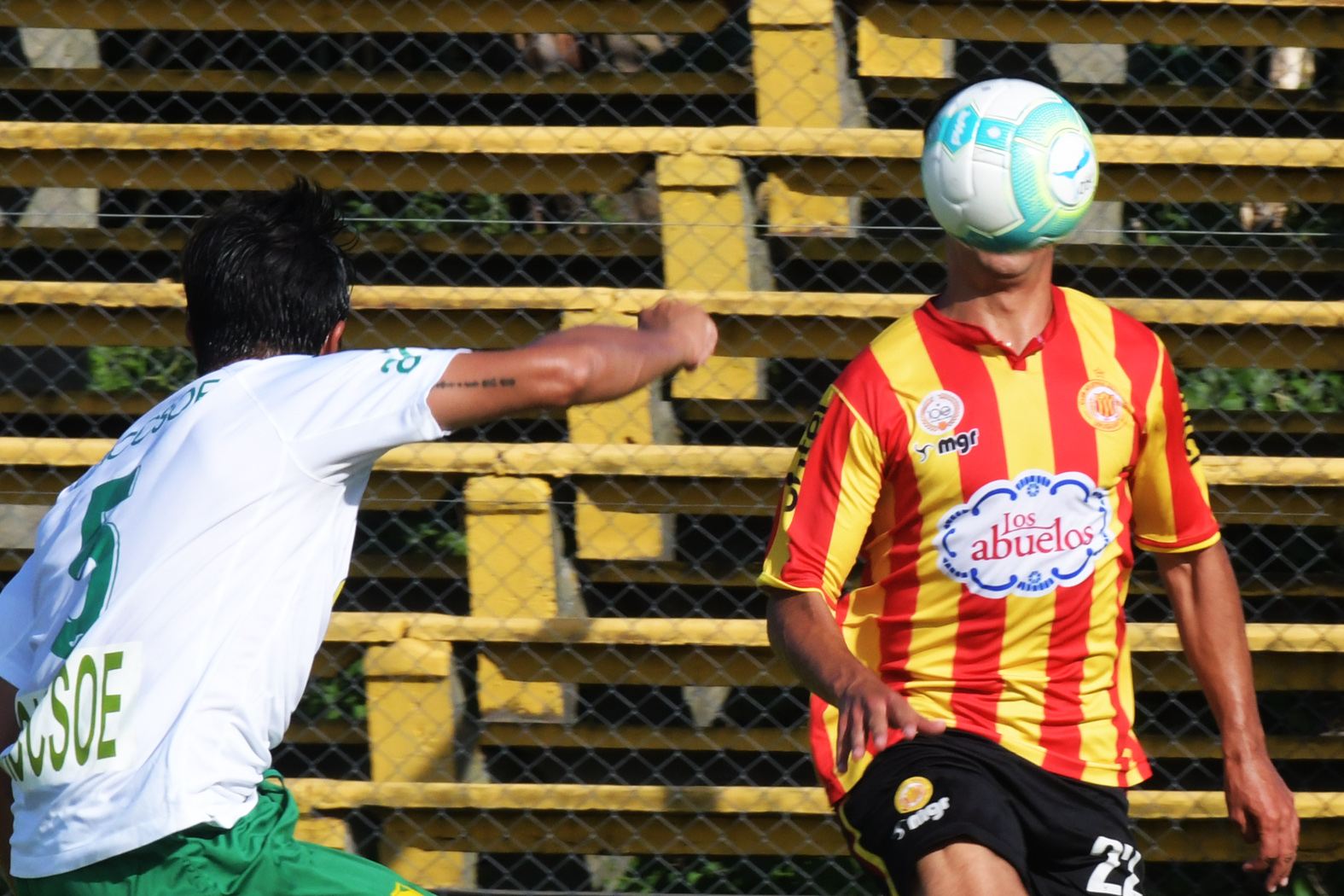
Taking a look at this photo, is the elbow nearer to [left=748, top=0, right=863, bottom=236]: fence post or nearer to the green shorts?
the green shorts

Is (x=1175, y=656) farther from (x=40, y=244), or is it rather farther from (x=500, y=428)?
(x=40, y=244)

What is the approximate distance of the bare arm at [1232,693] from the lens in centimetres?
239

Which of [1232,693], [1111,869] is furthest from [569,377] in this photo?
[1232,693]

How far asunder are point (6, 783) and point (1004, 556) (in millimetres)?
1591

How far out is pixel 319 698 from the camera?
4.94 meters

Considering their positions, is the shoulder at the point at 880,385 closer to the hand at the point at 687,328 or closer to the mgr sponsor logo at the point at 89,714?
the hand at the point at 687,328

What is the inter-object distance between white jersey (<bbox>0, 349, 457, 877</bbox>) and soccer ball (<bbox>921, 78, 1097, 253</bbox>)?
91 cm

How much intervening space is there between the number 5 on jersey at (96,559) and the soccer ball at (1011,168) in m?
1.32

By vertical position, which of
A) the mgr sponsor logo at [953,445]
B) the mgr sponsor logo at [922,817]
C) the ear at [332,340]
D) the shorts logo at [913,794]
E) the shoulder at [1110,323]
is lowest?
the mgr sponsor logo at [922,817]

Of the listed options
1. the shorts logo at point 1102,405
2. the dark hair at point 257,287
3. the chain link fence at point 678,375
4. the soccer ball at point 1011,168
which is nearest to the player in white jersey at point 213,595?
the dark hair at point 257,287

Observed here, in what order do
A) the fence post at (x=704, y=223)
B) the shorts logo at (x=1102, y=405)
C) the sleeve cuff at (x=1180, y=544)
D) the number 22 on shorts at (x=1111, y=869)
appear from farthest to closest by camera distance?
the fence post at (x=704, y=223) → the sleeve cuff at (x=1180, y=544) → the shorts logo at (x=1102, y=405) → the number 22 on shorts at (x=1111, y=869)

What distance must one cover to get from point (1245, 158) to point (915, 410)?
242 cm

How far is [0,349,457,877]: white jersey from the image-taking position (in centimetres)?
182

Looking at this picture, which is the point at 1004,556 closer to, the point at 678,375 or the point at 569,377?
the point at 569,377
